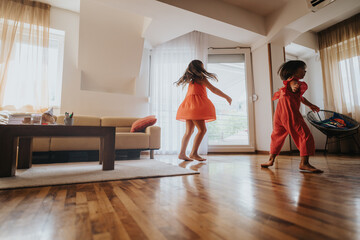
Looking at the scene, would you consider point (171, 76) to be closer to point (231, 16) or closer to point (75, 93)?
point (231, 16)

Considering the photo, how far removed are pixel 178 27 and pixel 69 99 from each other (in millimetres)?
2282

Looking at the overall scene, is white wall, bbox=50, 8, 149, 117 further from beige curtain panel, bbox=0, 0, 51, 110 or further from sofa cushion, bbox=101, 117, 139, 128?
sofa cushion, bbox=101, 117, 139, 128

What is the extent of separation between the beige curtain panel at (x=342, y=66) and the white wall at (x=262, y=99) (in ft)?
4.90

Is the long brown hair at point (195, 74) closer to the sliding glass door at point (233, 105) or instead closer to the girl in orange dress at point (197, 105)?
the girl in orange dress at point (197, 105)

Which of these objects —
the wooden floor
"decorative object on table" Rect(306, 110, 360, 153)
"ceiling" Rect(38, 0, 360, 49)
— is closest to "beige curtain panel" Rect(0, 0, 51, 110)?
"ceiling" Rect(38, 0, 360, 49)

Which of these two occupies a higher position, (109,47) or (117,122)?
(109,47)

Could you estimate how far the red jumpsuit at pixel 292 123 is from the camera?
154 centimetres

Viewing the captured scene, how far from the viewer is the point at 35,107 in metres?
3.19

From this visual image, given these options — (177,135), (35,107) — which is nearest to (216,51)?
(177,135)

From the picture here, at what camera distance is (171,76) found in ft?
13.1

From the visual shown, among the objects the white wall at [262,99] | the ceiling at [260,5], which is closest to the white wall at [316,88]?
the white wall at [262,99]

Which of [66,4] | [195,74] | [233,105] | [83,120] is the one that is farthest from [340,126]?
[66,4]

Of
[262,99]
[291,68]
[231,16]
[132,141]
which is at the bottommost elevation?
[132,141]

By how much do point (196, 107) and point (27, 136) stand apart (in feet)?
5.36
